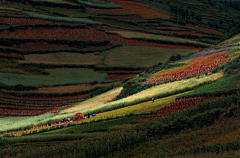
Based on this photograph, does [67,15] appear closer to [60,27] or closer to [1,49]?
[60,27]

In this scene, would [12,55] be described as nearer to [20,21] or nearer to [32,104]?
[20,21]


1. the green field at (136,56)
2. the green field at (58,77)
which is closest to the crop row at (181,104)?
the green field at (58,77)

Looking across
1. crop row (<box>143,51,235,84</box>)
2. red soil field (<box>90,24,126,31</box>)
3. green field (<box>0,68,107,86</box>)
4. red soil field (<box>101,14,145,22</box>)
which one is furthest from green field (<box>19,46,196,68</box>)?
red soil field (<box>101,14,145,22</box>)

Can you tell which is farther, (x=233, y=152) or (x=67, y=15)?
(x=67, y=15)

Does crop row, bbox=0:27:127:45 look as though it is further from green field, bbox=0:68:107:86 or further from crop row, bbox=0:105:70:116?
crop row, bbox=0:105:70:116

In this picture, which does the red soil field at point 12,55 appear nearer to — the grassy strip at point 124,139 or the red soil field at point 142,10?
the grassy strip at point 124,139

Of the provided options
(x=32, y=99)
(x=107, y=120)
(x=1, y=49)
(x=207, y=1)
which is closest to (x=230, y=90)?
(x=107, y=120)
